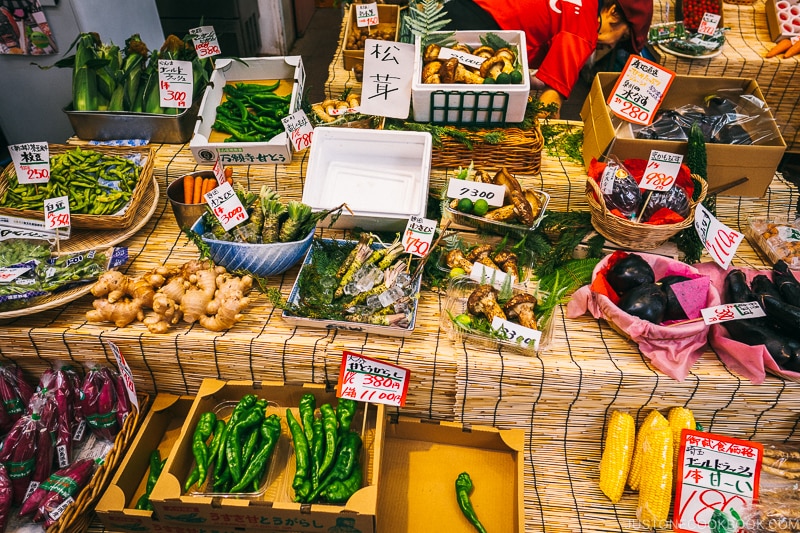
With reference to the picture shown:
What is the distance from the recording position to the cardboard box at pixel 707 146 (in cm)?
271

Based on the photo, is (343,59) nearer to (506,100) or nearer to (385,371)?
(506,100)

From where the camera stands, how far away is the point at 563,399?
2.35m

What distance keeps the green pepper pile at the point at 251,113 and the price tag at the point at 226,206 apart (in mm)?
802

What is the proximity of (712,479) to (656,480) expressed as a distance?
0.23 metres

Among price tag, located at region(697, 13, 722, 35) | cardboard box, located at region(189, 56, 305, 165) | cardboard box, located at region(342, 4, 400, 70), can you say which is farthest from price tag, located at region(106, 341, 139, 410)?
price tag, located at region(697, 13, 722, 35)

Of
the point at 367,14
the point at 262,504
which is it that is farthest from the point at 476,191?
the point at 367,14

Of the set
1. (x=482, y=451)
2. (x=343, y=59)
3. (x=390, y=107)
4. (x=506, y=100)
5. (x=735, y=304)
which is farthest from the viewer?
(x=343, y=59)

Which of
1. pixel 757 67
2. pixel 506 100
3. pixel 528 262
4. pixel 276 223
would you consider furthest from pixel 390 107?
pixel 757 67

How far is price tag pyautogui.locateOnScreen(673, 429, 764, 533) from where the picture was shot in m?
2.12

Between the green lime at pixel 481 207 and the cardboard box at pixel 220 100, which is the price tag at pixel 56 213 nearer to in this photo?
the cardboard box at pixel 220 100

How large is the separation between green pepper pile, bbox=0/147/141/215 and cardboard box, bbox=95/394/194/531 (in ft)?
3.75

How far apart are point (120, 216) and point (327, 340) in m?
1.39

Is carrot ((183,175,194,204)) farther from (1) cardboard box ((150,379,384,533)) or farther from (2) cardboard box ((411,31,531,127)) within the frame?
(2) cardboard box ((411,31,531,127))

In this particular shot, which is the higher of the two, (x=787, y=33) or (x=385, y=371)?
(x=787, y=33)
